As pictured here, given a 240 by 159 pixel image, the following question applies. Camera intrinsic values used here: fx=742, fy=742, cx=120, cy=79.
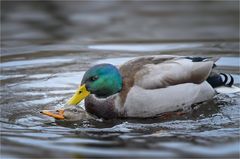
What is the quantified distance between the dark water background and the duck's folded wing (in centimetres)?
37

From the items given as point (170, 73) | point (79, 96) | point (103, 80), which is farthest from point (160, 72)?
point (79, 96)

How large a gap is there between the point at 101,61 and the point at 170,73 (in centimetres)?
258

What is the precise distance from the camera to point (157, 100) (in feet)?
26.2

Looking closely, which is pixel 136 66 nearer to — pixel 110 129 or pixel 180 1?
pixel 110 129

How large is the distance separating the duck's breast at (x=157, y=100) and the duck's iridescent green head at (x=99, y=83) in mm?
215

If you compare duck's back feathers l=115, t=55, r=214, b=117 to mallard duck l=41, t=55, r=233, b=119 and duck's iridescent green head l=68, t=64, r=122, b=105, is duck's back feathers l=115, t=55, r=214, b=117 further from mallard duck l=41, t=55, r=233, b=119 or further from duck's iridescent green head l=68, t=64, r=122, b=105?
duck's iridescent green head l=68, t=64, r=122, b=105

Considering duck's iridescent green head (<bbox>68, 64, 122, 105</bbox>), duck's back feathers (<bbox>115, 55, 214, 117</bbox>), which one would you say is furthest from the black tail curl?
duck's iridescent green head (<bbox>68, 64, 122, 105</bbox>)

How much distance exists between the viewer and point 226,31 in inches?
517

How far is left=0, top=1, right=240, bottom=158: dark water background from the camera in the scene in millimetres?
6855

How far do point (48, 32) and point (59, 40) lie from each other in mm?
807

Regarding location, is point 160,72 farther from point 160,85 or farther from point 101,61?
point 101,61

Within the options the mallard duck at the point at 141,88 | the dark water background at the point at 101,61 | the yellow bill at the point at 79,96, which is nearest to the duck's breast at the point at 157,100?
the mallard duck at the point at 141,88

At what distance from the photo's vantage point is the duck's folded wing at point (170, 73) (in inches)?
315

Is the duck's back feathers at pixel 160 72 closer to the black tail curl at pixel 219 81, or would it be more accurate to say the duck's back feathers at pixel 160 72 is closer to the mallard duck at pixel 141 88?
the mallard duck at pixel 141 88
